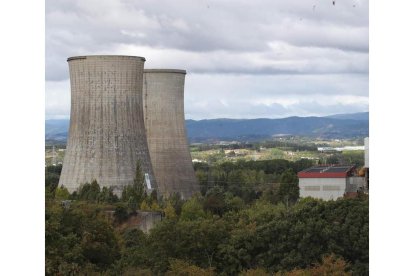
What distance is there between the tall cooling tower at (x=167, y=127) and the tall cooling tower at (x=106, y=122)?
8.74 feet

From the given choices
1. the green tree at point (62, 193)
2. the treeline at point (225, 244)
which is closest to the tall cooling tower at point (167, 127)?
the green tree at point (62, 193)

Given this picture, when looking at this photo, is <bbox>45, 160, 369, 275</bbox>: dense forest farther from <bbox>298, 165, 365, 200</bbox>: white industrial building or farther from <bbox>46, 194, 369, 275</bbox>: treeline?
<bbox>298, 165, 365, 200</bbox>: white industrial building

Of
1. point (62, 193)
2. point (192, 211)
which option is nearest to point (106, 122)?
point (62, 193)

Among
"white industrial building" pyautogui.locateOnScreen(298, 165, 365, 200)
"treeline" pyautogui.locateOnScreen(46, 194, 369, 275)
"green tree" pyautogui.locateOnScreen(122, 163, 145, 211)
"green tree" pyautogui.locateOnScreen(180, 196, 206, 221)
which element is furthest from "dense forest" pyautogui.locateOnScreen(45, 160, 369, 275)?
"white industrial building" pyautogui.locateOnScreen(298, 165, 365, 200)

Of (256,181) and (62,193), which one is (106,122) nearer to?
(62,193)

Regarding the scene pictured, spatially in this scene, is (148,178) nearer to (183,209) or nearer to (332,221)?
(183,209)

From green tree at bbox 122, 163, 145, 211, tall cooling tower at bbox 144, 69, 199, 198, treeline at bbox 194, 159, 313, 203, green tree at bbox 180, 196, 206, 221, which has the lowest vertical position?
treeline at bbox 194, 159, 313, 203

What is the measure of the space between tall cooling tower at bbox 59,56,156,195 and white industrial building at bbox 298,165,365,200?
18.2ft

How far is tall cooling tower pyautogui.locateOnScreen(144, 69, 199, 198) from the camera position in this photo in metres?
25.0

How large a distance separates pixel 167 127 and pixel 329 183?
4935 millimetres

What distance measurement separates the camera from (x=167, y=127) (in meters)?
25.4

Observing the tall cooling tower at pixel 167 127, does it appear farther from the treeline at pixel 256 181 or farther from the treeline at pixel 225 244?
the treeline at pixel 225 244

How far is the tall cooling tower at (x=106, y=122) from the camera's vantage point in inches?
851
